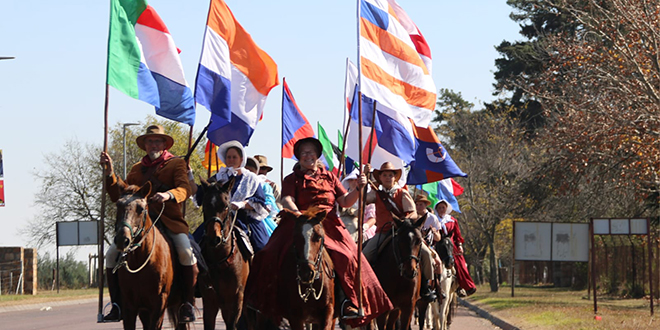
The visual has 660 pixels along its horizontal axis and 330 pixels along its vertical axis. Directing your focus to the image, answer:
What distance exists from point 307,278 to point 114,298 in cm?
256

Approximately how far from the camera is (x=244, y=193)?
12664mm

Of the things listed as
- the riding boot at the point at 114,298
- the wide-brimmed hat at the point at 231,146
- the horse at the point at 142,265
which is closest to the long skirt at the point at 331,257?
the horse at the point at 142,265

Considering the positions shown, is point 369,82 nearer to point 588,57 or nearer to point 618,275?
point 588,57

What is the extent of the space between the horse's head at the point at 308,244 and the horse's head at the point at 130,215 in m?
1.48

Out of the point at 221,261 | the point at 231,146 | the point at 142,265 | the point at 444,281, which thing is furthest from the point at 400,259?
the point at 444,281

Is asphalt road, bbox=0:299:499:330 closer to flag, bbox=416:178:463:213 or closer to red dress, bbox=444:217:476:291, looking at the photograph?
red dress, bbox=444:217:476:291

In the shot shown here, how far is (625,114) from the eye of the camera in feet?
76.4

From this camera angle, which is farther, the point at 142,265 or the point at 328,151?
the point at 328,151

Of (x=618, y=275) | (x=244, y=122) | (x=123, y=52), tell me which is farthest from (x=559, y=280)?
(x=123, y=52)

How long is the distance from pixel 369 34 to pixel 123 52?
11.4ft

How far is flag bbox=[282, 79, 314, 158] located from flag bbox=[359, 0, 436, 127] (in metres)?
6.37

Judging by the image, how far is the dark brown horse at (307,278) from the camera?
377 inches

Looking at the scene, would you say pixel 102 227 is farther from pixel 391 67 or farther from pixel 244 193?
pixel 391 67

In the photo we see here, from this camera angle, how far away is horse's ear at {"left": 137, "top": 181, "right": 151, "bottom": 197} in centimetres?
1029
